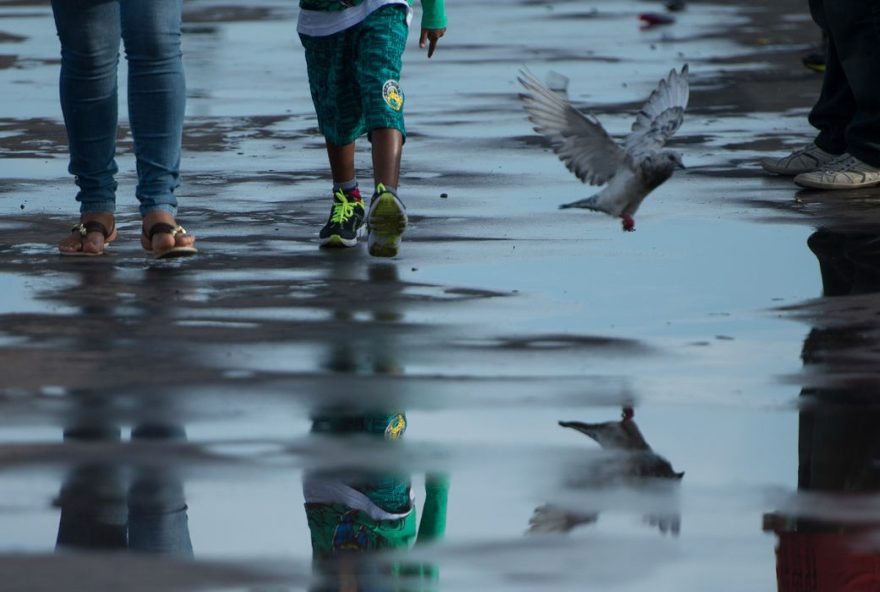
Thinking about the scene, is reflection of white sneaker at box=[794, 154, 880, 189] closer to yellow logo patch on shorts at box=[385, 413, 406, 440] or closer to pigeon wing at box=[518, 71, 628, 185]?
pigeon wing at box=[518, 71, 628, 185]

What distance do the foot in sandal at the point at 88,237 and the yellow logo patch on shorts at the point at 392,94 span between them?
116 cm

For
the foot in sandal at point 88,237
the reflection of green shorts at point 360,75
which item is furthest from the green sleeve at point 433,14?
the foot in sandal at point 88,237

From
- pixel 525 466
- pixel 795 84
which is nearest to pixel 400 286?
pixel 525 466

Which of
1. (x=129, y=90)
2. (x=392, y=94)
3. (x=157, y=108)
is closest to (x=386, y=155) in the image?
(x=392, y=94)

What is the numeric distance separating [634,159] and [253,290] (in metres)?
1.40

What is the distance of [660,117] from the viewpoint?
270 inches

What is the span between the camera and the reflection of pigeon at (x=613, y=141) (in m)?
6.80

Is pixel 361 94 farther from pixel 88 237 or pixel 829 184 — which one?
A: pixel 829 184

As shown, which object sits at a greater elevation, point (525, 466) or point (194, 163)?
point (525, 466)

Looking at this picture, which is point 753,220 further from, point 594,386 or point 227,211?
point 594,386

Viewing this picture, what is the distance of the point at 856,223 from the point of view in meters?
7.86

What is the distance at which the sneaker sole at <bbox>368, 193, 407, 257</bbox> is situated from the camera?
6.97 metres

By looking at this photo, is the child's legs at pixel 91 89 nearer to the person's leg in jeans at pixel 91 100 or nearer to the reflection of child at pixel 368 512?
the person's leg in jeans at pixel 91 100

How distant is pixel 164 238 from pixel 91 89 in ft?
2.15
